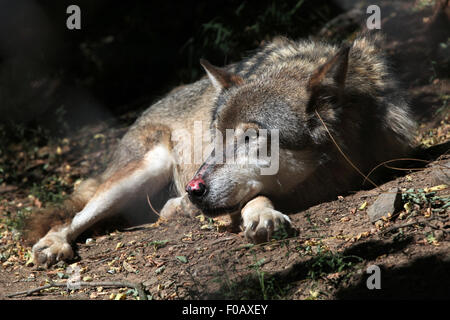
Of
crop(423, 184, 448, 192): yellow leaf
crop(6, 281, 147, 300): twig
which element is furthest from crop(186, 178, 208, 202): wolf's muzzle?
crop(423, 184, 448, 192): yellow leaf

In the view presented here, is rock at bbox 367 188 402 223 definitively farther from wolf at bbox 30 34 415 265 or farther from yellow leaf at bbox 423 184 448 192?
wolf at bbox 30 34 415 265

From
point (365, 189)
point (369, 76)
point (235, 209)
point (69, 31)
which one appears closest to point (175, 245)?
point (235, 209)

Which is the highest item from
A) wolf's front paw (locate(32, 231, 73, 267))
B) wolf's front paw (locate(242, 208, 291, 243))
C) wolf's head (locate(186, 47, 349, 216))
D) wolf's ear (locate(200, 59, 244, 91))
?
wolf's ear (locate(200, 59, 244, 91))

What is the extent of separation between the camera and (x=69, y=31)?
880 centimetres

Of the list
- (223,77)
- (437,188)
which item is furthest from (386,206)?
(223,77)

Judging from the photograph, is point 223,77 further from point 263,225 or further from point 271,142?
point 263,225

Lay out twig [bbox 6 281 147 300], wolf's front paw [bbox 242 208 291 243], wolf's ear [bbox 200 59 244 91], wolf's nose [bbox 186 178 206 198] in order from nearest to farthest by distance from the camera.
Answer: twig [bbox 6 281 147 300] < wolf's front paw [bbox 242 208 291 243] < wolf's nose [bbox 186 178 206 198] < wolf's ear [bbox 200 59 244 91]

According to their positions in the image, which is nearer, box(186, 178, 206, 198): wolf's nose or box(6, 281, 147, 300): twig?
box(6, 281, 147, 300): twig

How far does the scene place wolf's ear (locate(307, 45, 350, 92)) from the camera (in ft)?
12.0

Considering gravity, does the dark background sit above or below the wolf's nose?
above

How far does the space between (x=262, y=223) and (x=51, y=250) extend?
6.61 feet

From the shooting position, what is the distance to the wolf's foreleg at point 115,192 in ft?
14.6

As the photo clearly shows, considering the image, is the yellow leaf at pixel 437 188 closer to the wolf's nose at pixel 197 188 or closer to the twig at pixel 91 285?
the wolf's nose at pixel 197 188

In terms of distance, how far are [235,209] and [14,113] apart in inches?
233
